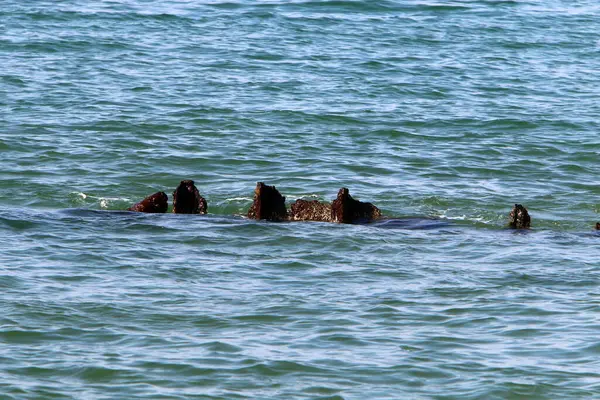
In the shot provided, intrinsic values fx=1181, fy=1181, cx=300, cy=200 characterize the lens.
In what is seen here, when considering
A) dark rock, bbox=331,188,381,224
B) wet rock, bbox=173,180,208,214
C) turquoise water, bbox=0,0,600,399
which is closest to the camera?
turquoise water, bbox=0,0,600,399

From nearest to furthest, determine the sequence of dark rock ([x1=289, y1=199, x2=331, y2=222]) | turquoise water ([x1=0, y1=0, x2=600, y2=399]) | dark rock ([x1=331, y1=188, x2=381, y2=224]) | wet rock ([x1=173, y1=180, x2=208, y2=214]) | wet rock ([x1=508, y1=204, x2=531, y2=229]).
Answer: turquoise water ([x1=0, y1=0, x2=600, y2=399]) < dark rock ([x1=331, y1=188, x2=381, y2=224]) < wet rock ([x1=508, y1=204, x2=531, y2=229]) < dark rock ([x1=289, y1=199, x2=331, y2=222]) < wet rock ([x1=173, y1=180, x2=208, y2=214])

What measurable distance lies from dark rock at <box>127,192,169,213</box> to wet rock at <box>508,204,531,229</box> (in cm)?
479

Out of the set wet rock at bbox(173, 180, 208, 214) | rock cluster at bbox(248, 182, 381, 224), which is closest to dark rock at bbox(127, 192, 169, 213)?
wet rock at bbox(173, 180, 208, 214)

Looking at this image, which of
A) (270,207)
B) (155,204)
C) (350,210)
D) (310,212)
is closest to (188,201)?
(155,204)

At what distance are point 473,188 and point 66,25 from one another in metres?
17.3

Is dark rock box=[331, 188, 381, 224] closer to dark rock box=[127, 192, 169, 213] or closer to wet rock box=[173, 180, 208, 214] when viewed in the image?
wet rock box=[173, 180, 208, 214]

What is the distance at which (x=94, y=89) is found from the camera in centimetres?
2588

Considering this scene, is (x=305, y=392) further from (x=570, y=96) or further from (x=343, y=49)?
(x=343, y=49)

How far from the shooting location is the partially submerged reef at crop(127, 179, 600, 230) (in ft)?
52.4

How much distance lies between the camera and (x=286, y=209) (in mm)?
16375

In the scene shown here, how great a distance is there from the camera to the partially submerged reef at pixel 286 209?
1598 cm

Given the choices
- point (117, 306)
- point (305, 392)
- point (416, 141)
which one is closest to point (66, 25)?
point (416, 141)

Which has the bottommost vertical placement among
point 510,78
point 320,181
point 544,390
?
point 544,390

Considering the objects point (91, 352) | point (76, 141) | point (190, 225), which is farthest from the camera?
point (76, 141)
